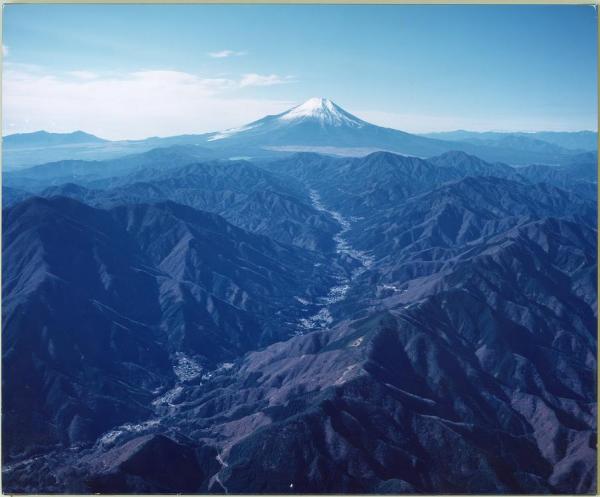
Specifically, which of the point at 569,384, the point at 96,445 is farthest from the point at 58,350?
the point at 569,384

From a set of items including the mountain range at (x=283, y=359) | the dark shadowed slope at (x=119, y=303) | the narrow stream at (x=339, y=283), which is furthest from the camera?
the narrow stream at (x=339, y=283)

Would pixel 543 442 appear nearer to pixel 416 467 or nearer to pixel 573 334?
pixel 416 467

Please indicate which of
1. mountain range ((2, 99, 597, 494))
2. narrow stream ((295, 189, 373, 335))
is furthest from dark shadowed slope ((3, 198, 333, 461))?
narrow stream ((295, 189, 373, 335))

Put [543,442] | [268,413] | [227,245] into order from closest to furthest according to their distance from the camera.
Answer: [268,413] → [543,442] → [227,245]

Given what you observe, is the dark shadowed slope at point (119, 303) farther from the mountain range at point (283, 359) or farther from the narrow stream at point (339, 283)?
the narrow stream at point (339, 283)

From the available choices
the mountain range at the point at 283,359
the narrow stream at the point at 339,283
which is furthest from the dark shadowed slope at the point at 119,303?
the narrow stream at the point at 339,283

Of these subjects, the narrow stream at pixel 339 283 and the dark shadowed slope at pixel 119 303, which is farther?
the narrow stream at pixel 339 283

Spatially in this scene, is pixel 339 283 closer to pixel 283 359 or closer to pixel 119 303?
pixel 119 303

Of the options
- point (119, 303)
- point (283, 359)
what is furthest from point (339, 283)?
point (283, 359)
